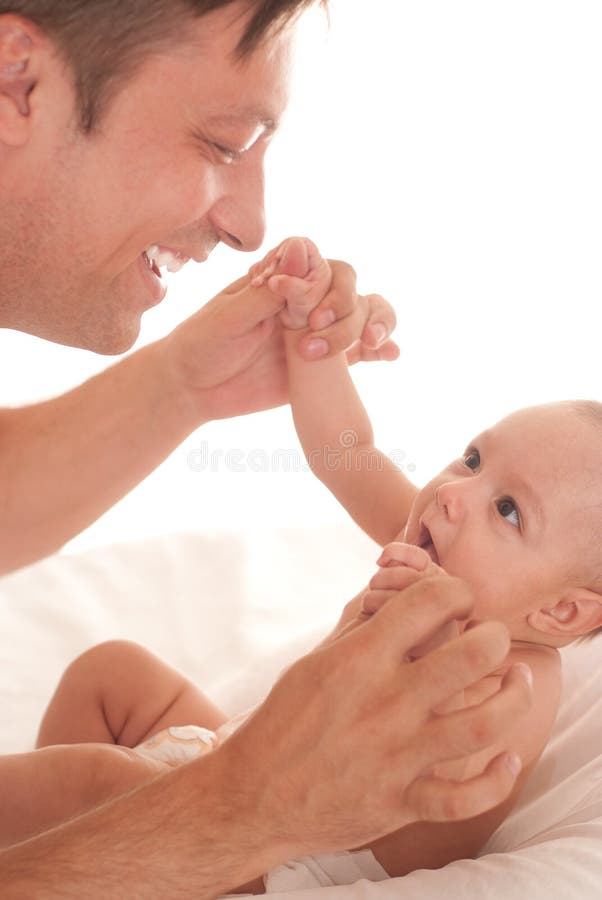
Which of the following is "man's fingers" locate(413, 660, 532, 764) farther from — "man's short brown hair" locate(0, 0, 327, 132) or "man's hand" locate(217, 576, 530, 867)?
"man's short brown hair" locate(0, 0, 327, 132)

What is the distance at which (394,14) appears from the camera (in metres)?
3.34

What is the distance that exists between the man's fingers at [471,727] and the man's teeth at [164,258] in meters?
0.94

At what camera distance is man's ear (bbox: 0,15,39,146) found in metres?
1.59

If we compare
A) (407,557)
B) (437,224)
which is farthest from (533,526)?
(437,224)

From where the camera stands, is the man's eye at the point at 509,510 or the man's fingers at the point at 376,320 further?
the man's fingers at the point at 376,320

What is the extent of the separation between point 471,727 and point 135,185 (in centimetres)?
96

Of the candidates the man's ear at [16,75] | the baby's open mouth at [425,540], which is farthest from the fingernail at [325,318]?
the man's ear at [16,75]

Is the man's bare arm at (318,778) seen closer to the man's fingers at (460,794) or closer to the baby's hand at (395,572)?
the man's fingers at (460,794)

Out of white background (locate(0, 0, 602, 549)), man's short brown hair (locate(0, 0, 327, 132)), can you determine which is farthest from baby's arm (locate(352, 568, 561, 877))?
white background (locate(0, 0, 602, 549))

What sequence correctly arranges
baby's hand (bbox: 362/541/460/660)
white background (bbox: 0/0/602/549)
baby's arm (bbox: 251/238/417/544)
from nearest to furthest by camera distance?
baby's hand (bbox: 362/541/460/660)
baby's arm (bbox: 251/238/417/544)
white background (bbox: 0/0/602/549)

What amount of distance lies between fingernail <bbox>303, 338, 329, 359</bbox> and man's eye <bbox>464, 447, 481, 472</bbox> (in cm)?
28

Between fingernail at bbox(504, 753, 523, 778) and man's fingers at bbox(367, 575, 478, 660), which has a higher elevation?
man's fingers at bbox(367, 575, 478, 660)

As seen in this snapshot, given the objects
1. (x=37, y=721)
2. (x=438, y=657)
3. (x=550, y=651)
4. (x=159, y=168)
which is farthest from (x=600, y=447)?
(x=37, y=721)

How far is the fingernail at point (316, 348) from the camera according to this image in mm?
1854
